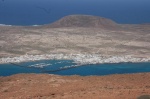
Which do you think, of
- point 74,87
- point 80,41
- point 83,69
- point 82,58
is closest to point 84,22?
point 80,41

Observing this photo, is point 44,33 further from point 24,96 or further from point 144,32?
point 24,96

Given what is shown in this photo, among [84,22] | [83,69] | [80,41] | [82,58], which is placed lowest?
[83,69]

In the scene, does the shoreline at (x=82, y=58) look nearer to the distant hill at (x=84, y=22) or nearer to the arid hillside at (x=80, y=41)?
the arid hillside at (x=80, y=41)

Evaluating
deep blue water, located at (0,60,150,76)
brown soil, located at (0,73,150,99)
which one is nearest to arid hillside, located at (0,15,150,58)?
deep blue water, located at (0,60,150,76)

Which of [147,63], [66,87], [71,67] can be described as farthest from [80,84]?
[147,63]

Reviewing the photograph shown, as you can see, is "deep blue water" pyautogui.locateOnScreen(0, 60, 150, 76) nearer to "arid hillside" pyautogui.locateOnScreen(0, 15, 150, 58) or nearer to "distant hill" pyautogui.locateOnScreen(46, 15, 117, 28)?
"arid hillside" pyautogui.locateOnScreen(0, 15, 150, 58)

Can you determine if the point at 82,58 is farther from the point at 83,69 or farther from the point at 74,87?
the point at 74,87

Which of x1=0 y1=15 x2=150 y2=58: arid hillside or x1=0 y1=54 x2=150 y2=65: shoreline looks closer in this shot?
x1=0 y1=54 x2=150 y2=65: shoreline
